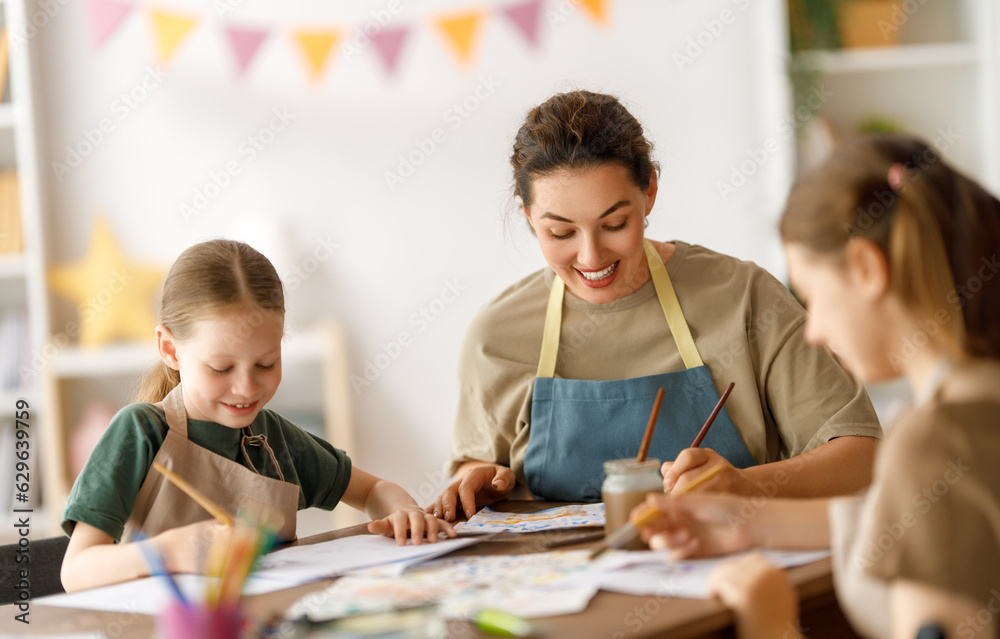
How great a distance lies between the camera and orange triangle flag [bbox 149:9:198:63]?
2975mm

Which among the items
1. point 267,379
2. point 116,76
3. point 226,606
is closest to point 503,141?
point 116,76

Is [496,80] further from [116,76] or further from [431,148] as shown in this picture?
[116,76]

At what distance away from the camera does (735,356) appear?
1.50m

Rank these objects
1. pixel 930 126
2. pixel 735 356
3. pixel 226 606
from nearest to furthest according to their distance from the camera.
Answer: pixel 226 606
pixel 735 356
pixel 930 126

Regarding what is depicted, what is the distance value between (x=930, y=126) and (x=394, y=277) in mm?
1708

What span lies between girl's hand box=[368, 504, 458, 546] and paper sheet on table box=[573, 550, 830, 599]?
277 mm

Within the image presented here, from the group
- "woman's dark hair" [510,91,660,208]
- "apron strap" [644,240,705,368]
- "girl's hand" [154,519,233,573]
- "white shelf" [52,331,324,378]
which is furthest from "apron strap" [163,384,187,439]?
"white shelf" [52,331,324,378]

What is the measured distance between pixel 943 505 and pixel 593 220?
787 millimetres

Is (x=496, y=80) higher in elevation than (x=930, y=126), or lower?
higher

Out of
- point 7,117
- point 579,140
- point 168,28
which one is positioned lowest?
point 579,140

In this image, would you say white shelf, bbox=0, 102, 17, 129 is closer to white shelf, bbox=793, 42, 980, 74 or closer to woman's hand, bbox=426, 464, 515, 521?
woman's hand, bbox=426, 464, 515, 521

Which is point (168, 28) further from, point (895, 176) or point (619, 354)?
point (895, 176)

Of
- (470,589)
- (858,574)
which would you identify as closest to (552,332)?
(470,589)

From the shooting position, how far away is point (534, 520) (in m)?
1.34
